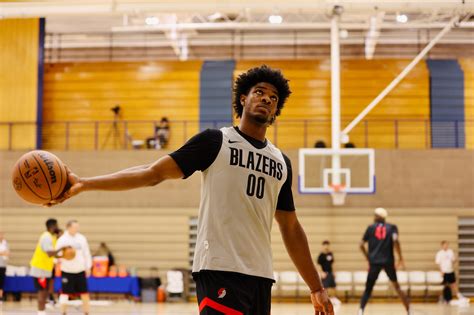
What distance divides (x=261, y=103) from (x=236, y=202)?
1.84 feet

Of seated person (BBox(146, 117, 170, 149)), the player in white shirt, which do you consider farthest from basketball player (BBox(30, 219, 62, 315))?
the player in white shirt

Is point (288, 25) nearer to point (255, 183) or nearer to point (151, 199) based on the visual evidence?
point (151, 199)

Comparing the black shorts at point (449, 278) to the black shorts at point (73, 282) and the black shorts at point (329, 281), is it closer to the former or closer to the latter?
the black shorts at point (329, 281)

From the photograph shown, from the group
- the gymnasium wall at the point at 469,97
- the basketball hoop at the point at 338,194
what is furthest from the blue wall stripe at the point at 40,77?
the gymnasium wall at the point at 469,97

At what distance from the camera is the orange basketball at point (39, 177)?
9.78ft

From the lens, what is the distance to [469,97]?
795 inches

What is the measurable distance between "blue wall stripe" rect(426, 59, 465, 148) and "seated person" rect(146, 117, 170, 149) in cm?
751

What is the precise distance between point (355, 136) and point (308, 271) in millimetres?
16136

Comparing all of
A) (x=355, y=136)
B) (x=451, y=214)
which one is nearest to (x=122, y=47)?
(x=355, y=136)

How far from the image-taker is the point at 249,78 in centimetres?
388

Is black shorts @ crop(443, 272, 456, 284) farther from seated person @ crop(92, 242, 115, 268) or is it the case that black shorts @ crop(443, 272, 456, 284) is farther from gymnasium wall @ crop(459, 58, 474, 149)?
seated person @ crop(92, 242, 115, 268)

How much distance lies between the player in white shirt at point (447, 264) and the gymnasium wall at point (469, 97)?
3.59 m

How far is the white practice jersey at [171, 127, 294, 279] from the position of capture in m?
3.54

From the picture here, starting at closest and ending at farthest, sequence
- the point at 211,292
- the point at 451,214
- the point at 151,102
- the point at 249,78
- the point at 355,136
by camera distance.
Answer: the point at 211,292, the point at 249,78, the point at 451,214, the point at 355,136, the point at 151,102
